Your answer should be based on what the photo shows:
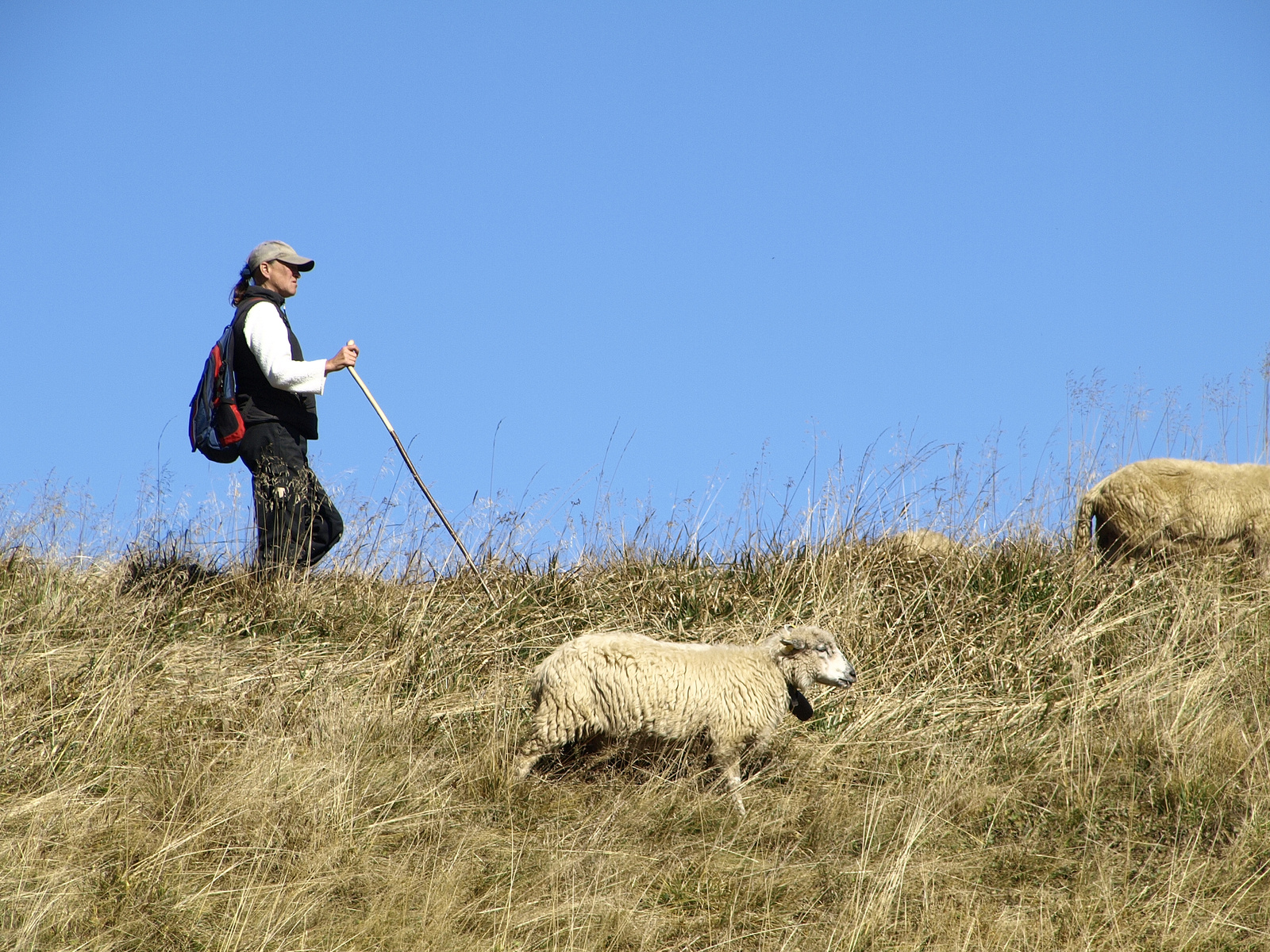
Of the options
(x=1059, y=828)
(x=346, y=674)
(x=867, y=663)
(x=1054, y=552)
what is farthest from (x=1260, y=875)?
(x=346, y=674)

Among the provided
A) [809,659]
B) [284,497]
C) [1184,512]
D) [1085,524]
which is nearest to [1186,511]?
[1184,512]

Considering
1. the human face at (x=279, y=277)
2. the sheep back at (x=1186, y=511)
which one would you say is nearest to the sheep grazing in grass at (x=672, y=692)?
the human face at (x=279, y=277)

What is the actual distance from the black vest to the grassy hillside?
1009 mm

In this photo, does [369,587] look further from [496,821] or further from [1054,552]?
[1054,552]

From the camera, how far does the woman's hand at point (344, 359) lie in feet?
23.8

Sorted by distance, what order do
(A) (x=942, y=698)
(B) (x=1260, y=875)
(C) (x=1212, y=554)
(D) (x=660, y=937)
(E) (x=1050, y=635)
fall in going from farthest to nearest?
1. (C) (x=1212, y=554)
2. (E) (x=1050, y=635)
3. (A) (x=942, y=698)
4. (B) (x=1260, y=875)
5. (D) (x=660, y=937)

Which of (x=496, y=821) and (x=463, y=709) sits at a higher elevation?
(x=463, y=709)

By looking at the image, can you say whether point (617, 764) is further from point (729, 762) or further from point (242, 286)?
point (242, 286)

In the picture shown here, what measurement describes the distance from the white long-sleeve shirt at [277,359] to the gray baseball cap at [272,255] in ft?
1.29

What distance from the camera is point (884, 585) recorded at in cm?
791

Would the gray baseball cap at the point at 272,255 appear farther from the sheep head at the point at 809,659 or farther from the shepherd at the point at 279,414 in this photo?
the sheep head at the point at 809,659

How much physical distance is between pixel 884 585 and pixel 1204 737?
7.36ft

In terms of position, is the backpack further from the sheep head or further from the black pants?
the sheep head

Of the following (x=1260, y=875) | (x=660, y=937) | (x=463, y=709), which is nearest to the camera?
(x=660, y=937)
